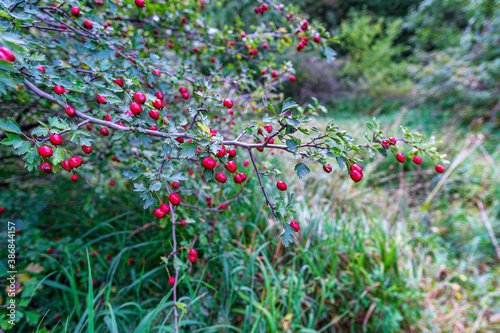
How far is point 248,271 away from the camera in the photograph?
132 cm

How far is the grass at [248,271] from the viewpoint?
124cm

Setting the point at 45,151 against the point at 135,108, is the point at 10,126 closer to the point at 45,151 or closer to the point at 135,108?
the point at 45,151

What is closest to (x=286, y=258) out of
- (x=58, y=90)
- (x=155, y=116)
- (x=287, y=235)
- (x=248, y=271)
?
(x=248, y=271)

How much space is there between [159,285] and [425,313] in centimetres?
189

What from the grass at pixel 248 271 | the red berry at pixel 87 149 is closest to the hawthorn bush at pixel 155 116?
the red berry at pixel 87 149

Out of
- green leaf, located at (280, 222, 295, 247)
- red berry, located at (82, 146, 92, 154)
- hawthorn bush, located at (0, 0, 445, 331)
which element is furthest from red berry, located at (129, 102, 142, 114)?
green leaf, located at (280, 222, 295, 247)

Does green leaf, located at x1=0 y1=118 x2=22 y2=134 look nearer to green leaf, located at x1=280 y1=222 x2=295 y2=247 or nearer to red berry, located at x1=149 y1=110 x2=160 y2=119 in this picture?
red berry, located at x1=149 y1=110 x2=160 y2=119

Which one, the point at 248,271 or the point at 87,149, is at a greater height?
the point at 87,149

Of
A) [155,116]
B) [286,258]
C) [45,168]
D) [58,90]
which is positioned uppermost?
[155,116]

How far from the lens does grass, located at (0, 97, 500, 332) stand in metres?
1.24

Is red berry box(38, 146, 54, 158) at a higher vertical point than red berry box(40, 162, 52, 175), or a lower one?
higher

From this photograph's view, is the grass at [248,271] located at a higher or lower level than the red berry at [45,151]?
A: lower

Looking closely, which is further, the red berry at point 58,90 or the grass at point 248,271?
the grass at point 248,271

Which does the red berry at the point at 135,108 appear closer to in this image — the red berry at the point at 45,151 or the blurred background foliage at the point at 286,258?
the red berry at the point at 45,151
